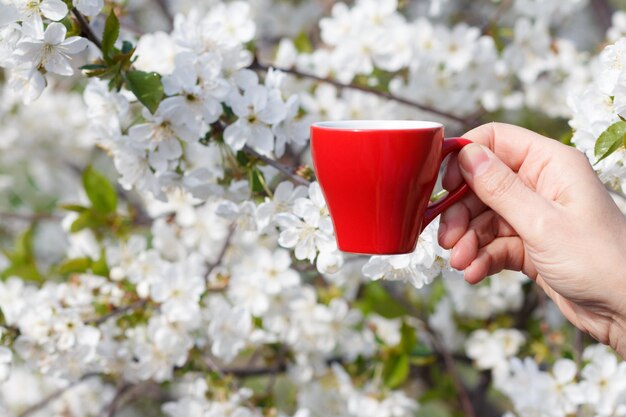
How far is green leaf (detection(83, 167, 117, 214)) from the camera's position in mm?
1825

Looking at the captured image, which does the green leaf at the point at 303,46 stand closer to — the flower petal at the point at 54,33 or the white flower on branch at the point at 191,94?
the white flower on branch at the point at 191,94

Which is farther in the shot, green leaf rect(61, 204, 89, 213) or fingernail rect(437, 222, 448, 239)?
green leaf rect(61, 204, 89, 213)

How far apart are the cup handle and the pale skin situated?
0.5 inches

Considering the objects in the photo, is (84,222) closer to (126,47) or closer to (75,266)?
(75,266)

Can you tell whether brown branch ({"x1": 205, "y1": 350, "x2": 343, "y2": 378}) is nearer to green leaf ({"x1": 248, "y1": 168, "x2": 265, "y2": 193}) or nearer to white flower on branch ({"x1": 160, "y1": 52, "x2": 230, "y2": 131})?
green leaf ({"x1": 248, "y1": 168, "x2": 265, "y2": 193})

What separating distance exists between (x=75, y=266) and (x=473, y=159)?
1.08m

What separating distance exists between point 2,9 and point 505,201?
0.70 meters

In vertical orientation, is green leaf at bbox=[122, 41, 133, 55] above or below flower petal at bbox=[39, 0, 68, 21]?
below

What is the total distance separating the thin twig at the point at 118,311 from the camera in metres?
1.53

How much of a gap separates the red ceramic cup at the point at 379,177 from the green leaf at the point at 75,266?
0.91 m

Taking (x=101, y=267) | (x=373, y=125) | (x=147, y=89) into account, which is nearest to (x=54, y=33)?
(x=147, y=89)

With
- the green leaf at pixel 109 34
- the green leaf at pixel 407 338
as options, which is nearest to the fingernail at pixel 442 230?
the green leaf at pixel 109 34

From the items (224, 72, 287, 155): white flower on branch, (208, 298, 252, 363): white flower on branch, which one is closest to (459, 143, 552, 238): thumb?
(224, 72, 287, 155): white flower on branch

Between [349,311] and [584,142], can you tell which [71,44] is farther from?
[349,311]
